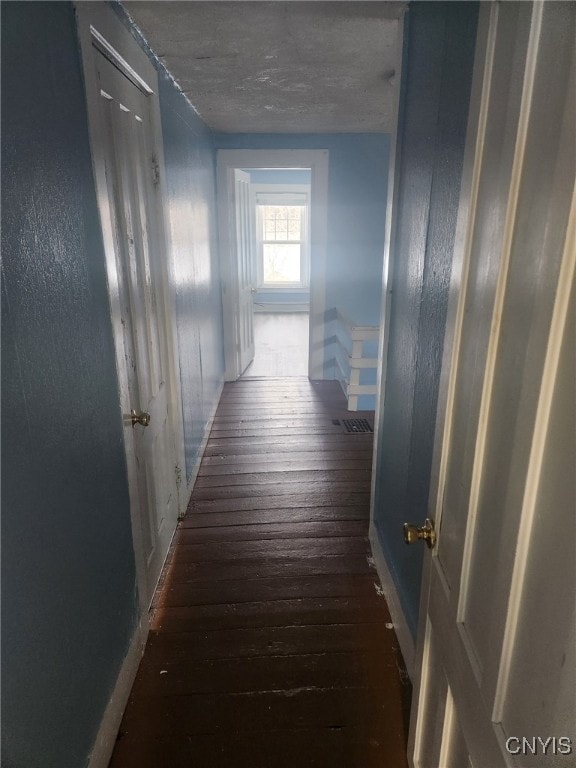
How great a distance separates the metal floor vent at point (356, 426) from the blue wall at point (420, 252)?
1618mm

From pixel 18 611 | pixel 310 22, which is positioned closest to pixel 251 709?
pixel 18 611

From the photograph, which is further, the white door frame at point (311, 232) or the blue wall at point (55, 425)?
the white door frame at point (311, 232)

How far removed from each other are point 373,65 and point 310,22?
2.12ft

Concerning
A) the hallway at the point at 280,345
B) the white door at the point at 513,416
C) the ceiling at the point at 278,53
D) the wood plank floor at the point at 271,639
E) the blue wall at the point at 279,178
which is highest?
the blue wall at the point at 279,178

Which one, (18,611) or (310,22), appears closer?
(18,611)

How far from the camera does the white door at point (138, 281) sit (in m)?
1.56

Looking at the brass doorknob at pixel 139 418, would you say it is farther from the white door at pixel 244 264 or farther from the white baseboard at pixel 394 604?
the white door at pixel 244 264

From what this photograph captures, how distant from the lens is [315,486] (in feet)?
10.1

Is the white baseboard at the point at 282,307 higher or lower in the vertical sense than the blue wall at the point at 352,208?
lower

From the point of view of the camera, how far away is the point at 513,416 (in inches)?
29.3

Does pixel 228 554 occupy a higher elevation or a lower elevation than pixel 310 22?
lower

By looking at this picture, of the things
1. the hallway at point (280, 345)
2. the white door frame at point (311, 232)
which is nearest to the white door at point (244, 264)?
the white door frame at point (311, 232)

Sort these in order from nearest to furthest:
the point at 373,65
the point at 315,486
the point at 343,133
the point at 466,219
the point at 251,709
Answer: the point at 466,219 < the point at 251,709 < the point at 373,65 < the point at 315,486 < the point at 343,133

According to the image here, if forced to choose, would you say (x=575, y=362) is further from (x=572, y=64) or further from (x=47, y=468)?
(x=47, y=468)
